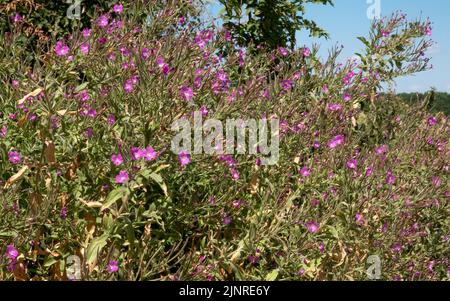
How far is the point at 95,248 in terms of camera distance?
2.86 m

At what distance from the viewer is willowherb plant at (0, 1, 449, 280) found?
2953 millimetres

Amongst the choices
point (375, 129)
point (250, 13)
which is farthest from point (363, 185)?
point (250, 13)

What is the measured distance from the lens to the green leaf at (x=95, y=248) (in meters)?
2.83

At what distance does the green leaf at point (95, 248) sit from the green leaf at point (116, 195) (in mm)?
159

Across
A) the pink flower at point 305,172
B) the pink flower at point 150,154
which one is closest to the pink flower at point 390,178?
the pink flower at point 305,172

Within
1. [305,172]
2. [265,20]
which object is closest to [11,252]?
[305,172]

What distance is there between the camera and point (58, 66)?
3.49 metres

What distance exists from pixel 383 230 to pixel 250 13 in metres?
5.21

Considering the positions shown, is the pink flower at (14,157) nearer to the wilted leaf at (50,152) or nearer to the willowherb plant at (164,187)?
the willowherb plant at (164,187)

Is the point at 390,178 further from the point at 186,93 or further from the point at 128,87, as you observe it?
the point at 128,87

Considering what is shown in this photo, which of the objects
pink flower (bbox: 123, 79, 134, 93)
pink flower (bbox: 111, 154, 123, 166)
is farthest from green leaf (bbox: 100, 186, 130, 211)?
pink flower (bbox: 123, 79, 134, 93)

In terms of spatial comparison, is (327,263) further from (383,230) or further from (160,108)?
(160,108)

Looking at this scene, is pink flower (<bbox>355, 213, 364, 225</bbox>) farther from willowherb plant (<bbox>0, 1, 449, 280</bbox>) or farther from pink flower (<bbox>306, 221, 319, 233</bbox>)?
pink flower (<bbox>306, 221, 319, 233</bbox>)

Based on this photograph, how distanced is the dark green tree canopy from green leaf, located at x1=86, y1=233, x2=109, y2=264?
17.8 feet
